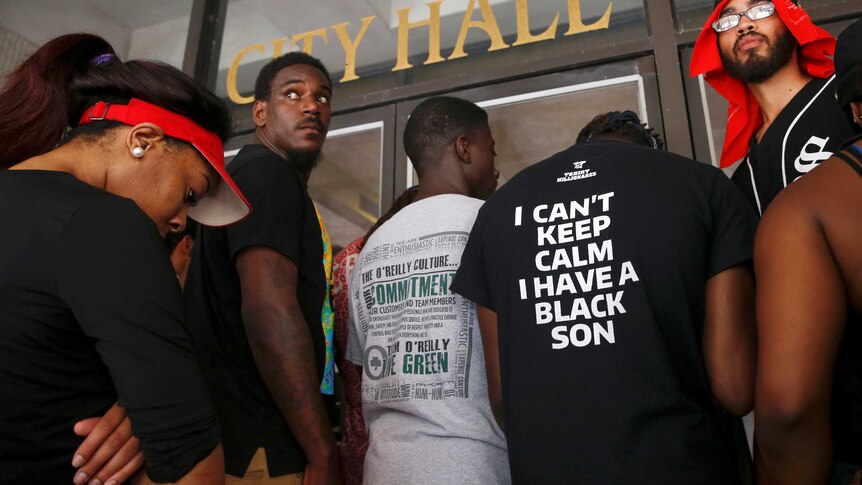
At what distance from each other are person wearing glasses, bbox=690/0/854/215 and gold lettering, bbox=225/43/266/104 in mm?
2233

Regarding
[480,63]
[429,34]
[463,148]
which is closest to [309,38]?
[429,34]

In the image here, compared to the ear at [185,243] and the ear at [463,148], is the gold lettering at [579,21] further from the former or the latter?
the ear at [185,243]

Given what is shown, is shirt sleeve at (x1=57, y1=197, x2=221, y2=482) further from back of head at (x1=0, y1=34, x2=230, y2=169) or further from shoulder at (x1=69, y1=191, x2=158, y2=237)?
back of head at (x1=0, y1=34, x2=230, y2=169)

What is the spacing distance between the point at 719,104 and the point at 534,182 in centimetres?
172

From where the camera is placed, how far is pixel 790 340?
108 centimetres

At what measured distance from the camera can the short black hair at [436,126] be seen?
1.94 m

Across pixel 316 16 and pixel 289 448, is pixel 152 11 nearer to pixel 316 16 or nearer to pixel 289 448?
pixel 316 16

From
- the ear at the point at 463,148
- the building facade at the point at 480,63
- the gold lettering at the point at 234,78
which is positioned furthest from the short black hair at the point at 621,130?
the gold lettering at the point at 234,78

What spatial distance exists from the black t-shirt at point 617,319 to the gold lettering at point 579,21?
5.71ft

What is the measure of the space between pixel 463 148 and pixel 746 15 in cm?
105

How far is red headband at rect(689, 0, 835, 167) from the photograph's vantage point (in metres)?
Answer: 2.00

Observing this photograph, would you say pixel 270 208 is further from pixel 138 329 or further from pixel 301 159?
pixel 138 329

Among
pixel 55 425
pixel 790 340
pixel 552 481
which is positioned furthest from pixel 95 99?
pixel 790 340

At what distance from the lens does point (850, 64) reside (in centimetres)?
118
